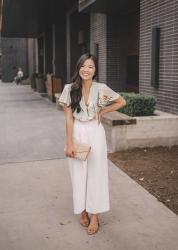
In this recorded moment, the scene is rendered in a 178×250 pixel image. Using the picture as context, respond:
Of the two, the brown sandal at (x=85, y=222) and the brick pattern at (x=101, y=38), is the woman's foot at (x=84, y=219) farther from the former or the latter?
the brick pattern at (x=101, y=38)

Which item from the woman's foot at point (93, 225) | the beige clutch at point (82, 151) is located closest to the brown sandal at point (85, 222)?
the woman's foot at point (93, 225)

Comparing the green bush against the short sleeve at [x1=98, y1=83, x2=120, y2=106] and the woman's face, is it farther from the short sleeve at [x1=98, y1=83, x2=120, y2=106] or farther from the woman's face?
the woman's face

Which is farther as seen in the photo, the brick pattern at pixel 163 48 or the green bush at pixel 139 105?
the brick pattern at pixel 163 48

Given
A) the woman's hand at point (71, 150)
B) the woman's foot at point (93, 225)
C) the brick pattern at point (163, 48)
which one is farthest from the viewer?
the brick pattern at point (163, 48)

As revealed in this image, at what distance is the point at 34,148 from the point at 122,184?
296cm

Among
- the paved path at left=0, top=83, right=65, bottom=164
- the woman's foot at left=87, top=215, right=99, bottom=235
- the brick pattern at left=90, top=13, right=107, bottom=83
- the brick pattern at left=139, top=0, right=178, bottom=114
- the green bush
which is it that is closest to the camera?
the woman's foot at left=87, top=215, right=99, bottom=235

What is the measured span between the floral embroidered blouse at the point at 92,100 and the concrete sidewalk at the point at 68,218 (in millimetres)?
1197

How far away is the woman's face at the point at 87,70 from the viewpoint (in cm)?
421

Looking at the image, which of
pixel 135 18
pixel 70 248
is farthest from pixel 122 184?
pixel 135 18

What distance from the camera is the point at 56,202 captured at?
5.24m

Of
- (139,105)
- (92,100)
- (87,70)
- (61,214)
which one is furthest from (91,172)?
(139,105)

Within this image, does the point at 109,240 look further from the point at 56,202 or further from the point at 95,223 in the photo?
the point at 56,202

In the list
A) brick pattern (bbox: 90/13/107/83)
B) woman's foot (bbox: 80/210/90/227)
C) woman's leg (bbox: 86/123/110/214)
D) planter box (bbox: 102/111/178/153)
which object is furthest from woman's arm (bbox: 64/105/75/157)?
brick pattern (bbox: 90/13/107/83)

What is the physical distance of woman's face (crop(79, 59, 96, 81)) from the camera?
4.21 m
